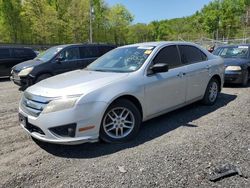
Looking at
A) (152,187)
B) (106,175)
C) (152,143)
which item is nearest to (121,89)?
(152,143)

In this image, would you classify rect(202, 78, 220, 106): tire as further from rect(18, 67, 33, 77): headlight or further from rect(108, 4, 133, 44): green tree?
rect(108, 4, 133, 44): green tree

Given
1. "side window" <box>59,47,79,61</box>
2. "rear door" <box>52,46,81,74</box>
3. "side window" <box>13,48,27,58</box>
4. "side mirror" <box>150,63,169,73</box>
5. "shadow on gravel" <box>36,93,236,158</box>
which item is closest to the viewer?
"shadow on gravel" <box>36,93,236,158</box>

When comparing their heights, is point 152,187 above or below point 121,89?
below

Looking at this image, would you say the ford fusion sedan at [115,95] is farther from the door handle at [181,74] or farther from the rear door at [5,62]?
the rear door at [5,62]

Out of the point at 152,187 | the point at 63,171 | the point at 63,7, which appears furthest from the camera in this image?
the point at 63,7

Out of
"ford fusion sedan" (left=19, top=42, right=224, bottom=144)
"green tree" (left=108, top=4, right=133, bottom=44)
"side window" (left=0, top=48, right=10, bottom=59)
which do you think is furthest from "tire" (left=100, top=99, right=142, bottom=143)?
"green tree" (left=108, top=4, right=133, bottom=44)

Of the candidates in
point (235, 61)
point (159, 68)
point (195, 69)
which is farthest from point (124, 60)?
point (235, 61)

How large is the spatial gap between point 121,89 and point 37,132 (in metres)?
1.40

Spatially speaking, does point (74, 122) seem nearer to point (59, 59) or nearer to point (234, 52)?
point (59, 59)

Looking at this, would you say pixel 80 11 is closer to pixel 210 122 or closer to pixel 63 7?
pixel 63 7

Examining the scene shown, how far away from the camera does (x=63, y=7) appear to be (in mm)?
44875

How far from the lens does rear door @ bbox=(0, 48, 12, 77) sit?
12.5 metres

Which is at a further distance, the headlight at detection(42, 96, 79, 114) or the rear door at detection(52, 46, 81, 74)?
the rear door at detection(52, 46, 81, 74)

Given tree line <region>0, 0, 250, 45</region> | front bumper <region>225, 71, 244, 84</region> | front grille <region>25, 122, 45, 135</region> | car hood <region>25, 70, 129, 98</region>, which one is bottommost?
front grille <region>25, 122, 45, 135</region>
